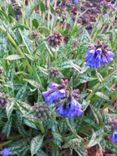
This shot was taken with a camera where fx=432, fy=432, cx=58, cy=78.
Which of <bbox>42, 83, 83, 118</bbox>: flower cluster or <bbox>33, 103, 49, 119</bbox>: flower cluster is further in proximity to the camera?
<bbox>33, 103, 49, 119</bbox>: flower cluster

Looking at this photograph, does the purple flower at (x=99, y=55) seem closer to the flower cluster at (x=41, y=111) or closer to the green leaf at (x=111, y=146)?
the flower cluster at (x=41, y=111)

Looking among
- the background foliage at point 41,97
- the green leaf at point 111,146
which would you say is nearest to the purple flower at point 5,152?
the background foliage at point 41,97

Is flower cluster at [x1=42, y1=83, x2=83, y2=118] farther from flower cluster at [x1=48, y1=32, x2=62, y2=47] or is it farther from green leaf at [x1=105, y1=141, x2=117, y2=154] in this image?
green leaf at [x1=105, y1=141, x2=117, y2=154]

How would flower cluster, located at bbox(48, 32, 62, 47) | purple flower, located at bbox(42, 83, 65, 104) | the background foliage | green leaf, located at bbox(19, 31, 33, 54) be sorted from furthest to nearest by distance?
green leaf, located at bbox(19, 31, 33, 54), the background foliage, flower cluster, located at bbox(48, 32, 62, 47), purple flower, located at bbox(42, 83, 65, 104)

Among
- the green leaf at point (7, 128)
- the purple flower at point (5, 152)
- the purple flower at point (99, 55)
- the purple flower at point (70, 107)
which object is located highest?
the purple flower at point (99, 55)

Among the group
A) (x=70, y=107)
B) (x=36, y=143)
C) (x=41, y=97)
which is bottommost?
(x=36, y=143)

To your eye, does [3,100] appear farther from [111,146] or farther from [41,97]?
[111,146]

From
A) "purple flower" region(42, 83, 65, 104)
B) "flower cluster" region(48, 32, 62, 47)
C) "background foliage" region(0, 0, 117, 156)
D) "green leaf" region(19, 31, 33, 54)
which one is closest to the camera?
"purple flower" region(42, 83, 65, 104)

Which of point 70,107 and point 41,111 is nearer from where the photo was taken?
point 70,107

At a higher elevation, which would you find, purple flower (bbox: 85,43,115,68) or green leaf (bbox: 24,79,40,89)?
purple flower (bbox: 85,43,115,68)

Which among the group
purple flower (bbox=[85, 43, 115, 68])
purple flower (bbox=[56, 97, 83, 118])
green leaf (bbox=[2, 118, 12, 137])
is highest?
purple flower (bbox=[85, 43, 115, 68])

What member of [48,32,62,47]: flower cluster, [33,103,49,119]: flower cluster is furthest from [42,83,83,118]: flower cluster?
[48,32,62,47]: flower cluster

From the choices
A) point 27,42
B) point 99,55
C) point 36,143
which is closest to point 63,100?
point 99,55
